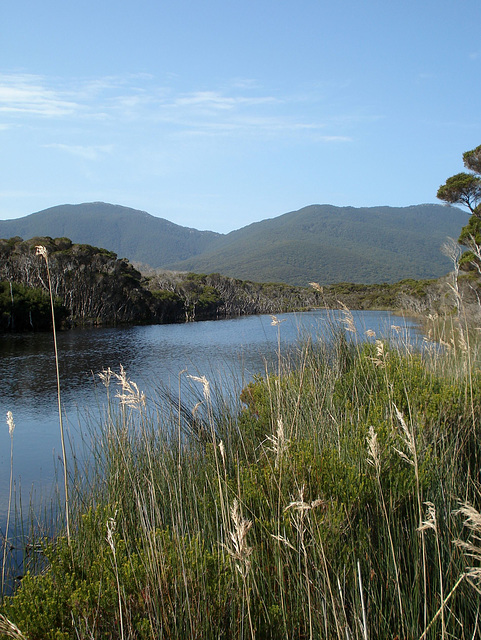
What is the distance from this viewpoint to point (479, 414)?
4.28m

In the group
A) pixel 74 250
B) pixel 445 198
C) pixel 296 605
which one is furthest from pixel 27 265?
pixel 296 605

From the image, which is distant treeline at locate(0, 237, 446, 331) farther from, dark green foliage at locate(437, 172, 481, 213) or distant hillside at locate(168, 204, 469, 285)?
distant hillside at locate(168, 204, 469, 285)

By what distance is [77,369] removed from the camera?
17016 millimetres

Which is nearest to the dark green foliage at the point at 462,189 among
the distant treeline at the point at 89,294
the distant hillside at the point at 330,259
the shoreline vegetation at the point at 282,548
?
the distant treeline at the point at 89,294

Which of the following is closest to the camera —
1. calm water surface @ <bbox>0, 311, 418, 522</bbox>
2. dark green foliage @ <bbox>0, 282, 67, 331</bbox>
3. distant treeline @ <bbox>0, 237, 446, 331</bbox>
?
calm water surface @ <bbox>0, 311, 418, 522</bbox>

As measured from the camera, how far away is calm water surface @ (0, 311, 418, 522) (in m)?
7.24

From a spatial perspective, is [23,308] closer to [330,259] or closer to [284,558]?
[284,558]

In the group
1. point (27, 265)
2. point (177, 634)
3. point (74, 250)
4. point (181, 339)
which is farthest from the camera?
point (74, 250)

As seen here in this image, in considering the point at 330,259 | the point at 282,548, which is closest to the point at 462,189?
the point at 282,548

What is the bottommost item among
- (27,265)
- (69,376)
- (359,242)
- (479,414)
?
(69,376)

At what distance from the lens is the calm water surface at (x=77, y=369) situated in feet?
23.8

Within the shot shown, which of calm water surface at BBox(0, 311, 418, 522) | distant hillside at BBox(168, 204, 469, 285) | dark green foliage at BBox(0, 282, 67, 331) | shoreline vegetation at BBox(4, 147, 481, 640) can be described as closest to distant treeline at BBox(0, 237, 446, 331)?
dark green foliage at BBox(0, 282, 67, 331)

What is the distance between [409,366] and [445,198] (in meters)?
19.6

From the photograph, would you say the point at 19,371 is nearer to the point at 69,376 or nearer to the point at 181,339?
the point at 69,376
